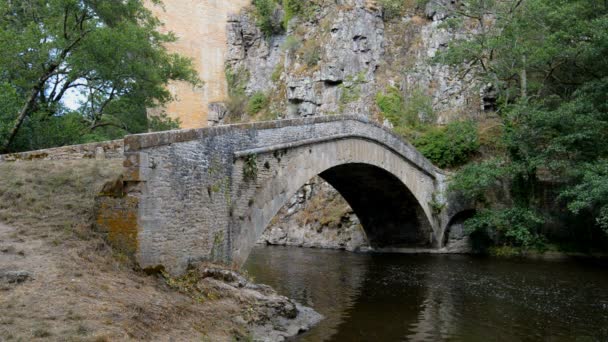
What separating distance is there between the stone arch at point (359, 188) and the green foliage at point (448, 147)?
7.54ft

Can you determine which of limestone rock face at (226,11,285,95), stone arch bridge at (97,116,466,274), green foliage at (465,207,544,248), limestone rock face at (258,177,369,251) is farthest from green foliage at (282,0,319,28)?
green foliage at (465,207,544,248)

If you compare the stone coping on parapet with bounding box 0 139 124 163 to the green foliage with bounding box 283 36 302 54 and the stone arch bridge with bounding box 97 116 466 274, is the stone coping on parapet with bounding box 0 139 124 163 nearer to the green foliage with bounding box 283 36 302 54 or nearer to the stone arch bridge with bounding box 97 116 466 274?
the stone arch bridge with bounding box 97 116 466 274

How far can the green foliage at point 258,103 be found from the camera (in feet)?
111

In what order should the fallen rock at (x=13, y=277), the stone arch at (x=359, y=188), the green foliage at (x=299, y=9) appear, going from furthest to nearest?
the green foliage at (x=299, y=9) → the stone arch at (x=359, y=188) → the fallen rock at (x=13, y=277)

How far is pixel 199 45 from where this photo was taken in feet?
119

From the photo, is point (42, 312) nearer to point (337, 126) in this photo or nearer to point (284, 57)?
point (337, 126)

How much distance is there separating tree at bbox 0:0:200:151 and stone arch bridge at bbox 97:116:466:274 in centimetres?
Result: 713

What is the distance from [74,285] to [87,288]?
16 centimetres

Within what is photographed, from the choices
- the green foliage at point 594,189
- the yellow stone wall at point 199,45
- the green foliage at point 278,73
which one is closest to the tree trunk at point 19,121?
the green foliage at point 594,189

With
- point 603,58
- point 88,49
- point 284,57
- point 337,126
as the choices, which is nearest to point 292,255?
point 337,126

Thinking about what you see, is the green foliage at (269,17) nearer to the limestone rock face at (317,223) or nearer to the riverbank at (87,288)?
the limestone rock face at (317,223)

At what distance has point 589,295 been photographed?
446 inches

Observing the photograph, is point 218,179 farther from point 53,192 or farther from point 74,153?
point 74,153

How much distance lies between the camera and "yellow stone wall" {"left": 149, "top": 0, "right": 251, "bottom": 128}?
112 feet
